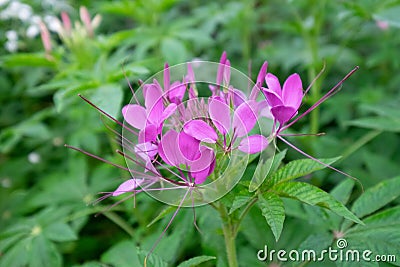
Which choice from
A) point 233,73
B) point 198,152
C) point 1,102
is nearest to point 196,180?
point 198,152

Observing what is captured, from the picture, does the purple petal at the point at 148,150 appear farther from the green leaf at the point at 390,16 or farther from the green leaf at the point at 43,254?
the green leaf at the point at 390,16

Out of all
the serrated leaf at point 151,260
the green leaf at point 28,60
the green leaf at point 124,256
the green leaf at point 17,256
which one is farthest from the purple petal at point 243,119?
the green leaf at point 28,60

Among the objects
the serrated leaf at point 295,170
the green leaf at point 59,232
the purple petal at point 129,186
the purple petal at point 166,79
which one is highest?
the purple petal at point 166,79

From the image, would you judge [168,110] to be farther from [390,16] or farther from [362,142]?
[390,16]

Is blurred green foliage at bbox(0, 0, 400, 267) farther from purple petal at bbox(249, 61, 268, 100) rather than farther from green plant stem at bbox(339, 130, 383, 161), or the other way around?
purple petal at bbox(249, 61, 268, 100)

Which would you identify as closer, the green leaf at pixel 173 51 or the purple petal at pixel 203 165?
the purple petal at pixel 203 165

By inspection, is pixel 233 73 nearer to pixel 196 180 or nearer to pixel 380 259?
pixel 196 180
